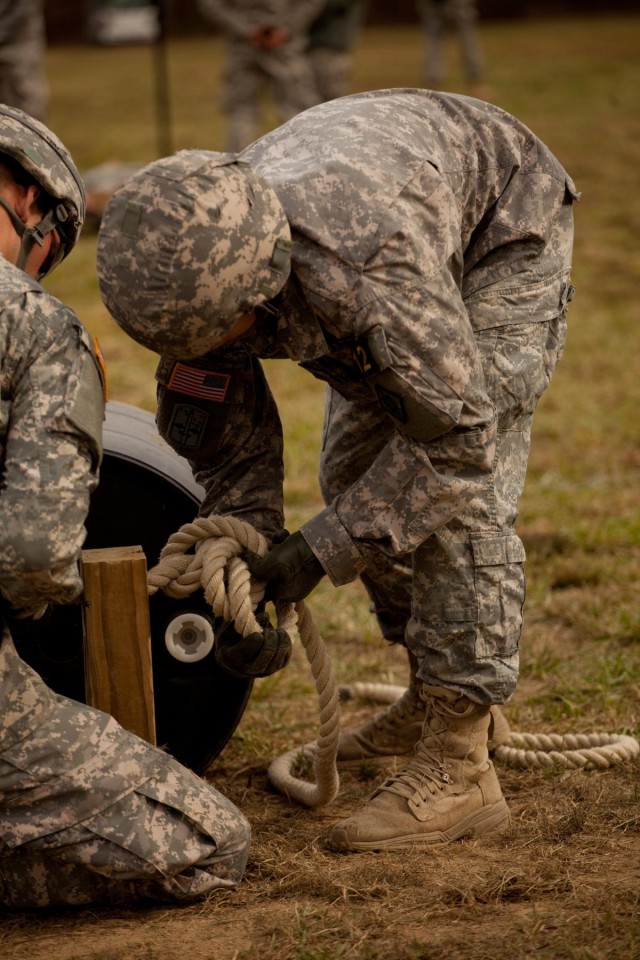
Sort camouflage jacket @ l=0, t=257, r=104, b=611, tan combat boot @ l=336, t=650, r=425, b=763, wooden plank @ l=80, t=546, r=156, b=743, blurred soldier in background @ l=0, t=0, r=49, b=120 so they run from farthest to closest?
blurred soldier in background @ l=0, t=0, r=49, b=120
tan combat boot @ l=336, t=650, r=425, b=763
wooden plank @ l=80, t=546, r=156, b=743
camouflage jacket @ l=0, t=257, r=104, b=611

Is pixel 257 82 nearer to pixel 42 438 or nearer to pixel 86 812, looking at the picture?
pixel 42 438

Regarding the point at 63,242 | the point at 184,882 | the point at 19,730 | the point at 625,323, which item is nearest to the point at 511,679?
the point at 184,882

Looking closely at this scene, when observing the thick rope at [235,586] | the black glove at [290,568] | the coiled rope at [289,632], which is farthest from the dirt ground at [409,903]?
the black glove at [290,568]

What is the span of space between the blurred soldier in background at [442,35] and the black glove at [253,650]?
48.3 feet

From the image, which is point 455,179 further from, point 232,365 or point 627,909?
point 627,909

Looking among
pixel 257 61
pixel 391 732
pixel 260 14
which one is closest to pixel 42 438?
pixel 391 732

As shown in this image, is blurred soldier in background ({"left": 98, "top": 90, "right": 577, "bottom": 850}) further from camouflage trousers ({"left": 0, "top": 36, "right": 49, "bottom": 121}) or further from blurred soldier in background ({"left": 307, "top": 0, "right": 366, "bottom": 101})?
blurred soldier in background ({"left": 307, "top": 0, "right": 366, "bottom": 101})

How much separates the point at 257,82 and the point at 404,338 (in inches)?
372

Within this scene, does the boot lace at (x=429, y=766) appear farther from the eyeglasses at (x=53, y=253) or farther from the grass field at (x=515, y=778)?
the eyeglasses at (x=53, y=253)

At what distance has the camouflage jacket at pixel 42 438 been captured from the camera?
2521mm

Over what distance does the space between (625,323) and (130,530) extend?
604cm

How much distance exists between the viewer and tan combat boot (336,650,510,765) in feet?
12.1

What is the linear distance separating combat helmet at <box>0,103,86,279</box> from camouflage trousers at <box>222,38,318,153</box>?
8.62 metres

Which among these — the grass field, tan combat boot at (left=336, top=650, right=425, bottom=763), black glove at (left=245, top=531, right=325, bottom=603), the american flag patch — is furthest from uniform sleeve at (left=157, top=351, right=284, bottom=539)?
the grass field
